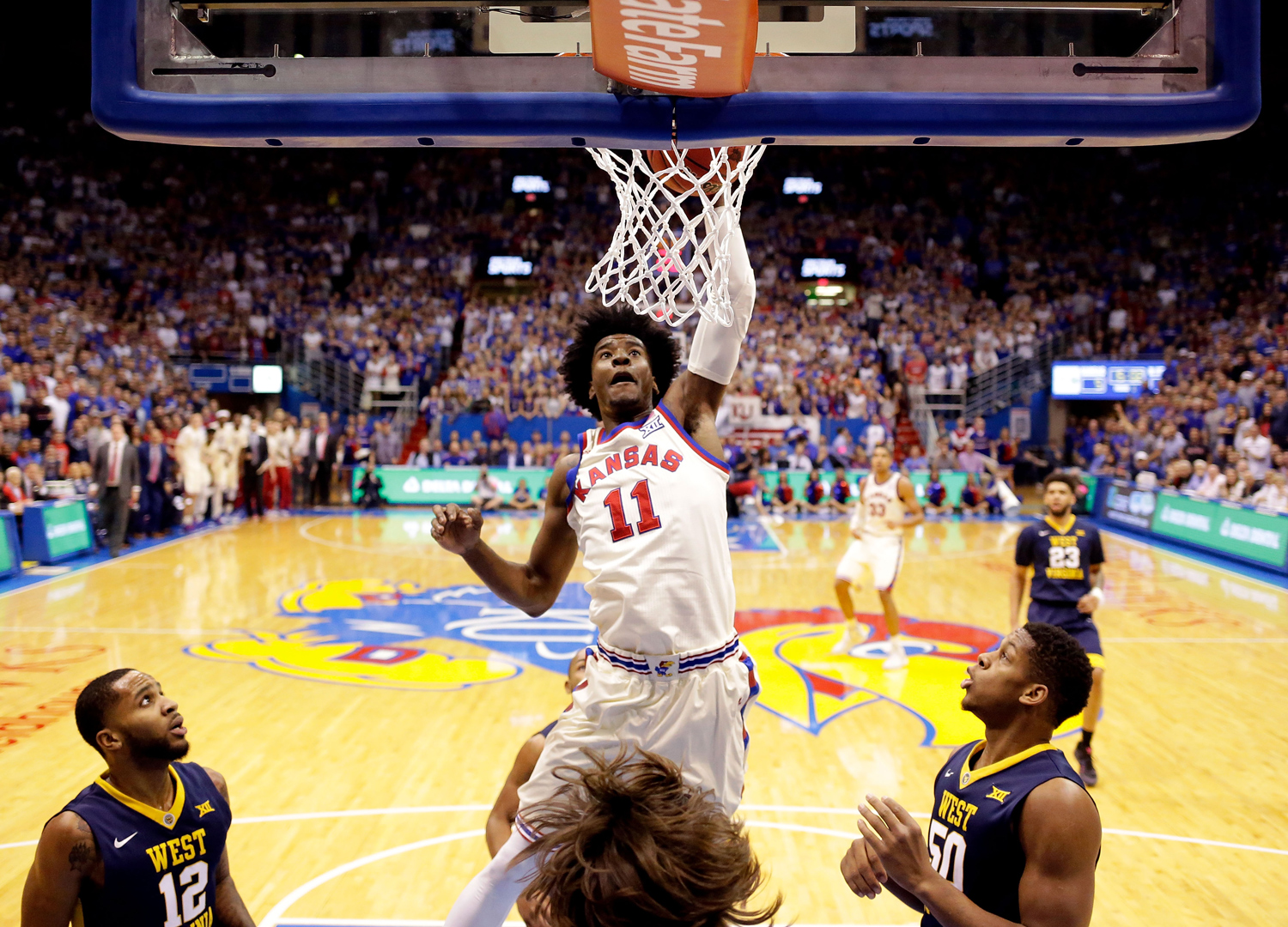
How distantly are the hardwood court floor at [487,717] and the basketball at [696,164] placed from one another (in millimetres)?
2878

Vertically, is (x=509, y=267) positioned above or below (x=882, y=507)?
above

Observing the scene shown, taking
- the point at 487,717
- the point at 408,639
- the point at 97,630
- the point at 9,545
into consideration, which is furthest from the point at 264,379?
the point at 487,717

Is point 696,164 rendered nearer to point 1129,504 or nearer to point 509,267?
point 1129,504

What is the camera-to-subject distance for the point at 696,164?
3.15m

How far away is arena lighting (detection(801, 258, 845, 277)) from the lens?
969 inches

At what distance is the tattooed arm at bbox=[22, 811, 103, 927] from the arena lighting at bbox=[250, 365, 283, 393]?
2015 centimetres

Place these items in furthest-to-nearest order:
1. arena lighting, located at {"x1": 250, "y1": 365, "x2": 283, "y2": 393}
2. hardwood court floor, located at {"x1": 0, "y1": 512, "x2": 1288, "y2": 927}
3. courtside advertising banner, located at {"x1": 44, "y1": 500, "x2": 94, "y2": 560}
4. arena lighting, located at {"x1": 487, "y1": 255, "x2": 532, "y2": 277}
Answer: arena lighting, located at {"x1": 487, "y1": 255, "x2": 532, "y2": 277} < arena lighting, located at {"x1": 250, "y1": 365, "x2": 283, "y2": 393} < courtside advertising banner, located at {"x1": 44, "y1": 500, "x2": 94, "y2": 560} < hardwood court floor, located at {"x1": 0, "y1": 512, "x2": 1288, "y2": 927}

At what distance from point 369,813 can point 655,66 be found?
394cm

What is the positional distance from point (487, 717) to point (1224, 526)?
10918 mm

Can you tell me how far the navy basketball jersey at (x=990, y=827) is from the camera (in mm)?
2271

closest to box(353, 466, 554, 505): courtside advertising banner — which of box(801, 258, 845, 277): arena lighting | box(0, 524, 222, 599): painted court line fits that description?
box(0, 524, 222, 599): painted court line

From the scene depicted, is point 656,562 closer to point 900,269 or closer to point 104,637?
point 104,637

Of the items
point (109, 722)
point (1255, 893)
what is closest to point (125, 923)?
point (109, 722)

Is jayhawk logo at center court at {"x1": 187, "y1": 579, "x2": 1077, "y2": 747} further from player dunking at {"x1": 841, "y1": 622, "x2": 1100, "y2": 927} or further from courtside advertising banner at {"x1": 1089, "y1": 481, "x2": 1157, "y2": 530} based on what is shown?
courtside advertising banner at {"x1": 1089, "y1": 481, "x2": 1157, "y2": 530}
